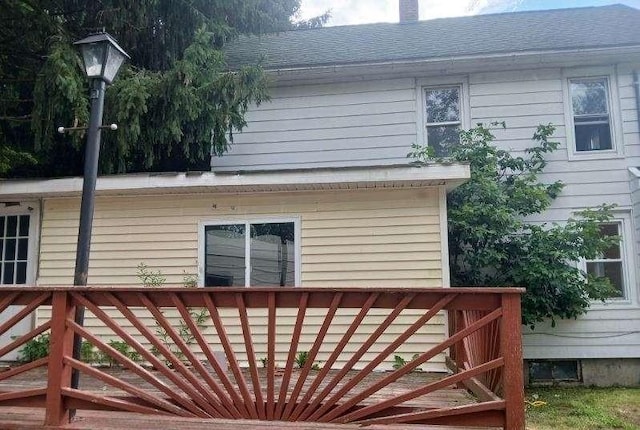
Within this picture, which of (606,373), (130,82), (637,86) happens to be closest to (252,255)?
(130,82)

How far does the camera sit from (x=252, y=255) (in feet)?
21.9

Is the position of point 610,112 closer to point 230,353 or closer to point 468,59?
point 468,59

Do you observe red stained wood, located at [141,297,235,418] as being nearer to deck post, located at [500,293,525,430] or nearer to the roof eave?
deck post, located at [500,293,525,430]

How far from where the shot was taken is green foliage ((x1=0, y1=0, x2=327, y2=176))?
21.9ft

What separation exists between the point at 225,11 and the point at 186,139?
84.9 inches

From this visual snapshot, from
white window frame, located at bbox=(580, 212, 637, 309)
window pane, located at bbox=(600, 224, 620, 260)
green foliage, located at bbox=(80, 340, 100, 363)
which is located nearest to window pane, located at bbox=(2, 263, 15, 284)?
green foliage, located at bbox=(80, 340, 100, 363)

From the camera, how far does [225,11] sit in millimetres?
7984

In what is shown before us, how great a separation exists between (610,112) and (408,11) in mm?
4801

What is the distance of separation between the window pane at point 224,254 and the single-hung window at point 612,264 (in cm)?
512

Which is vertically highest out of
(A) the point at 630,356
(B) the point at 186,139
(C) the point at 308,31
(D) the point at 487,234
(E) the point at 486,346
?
(C) the point at 308,31

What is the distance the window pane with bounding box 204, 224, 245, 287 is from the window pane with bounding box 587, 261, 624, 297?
203 inches

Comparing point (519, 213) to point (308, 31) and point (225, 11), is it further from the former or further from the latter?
point (308, 31)

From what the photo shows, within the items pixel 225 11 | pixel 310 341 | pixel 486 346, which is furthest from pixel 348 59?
pixel 486 346

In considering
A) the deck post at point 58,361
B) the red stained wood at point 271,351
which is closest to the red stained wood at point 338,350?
the red stained wood at point 271,351
